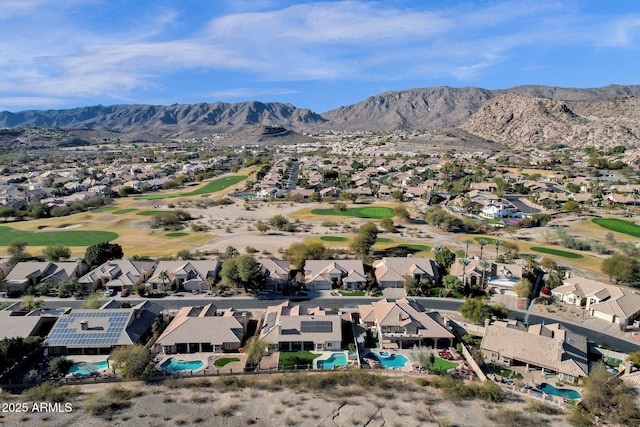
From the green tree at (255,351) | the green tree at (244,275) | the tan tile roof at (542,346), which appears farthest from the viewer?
the green tree at (244,275)

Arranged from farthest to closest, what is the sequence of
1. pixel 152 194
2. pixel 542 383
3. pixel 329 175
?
pixel 329 175, pixel 152 194, pixel 542 383

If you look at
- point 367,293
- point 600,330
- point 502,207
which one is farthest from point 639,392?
point 502,207

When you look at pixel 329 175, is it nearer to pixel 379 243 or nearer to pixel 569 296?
pixel 379 243

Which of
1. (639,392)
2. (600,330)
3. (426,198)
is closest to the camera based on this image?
(639,392)

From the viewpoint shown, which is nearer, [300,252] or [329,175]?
[300,252]

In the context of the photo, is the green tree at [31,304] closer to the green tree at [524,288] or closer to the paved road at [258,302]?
the paved road at [258,302]

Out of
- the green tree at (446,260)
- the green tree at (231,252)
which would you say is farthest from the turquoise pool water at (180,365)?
the green tree at (446,260)
